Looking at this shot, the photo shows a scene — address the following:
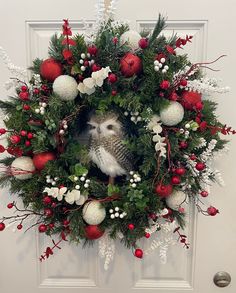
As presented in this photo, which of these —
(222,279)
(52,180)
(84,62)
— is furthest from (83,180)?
(222,279)

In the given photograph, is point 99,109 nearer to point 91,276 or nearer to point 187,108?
point 187,108

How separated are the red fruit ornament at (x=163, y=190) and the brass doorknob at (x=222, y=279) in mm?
482

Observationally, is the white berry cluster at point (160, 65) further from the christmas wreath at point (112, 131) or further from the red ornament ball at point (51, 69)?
the red ornament ball at point (51, 69)

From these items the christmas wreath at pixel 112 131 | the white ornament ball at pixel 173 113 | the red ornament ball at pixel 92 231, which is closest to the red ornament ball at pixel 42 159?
the christmas wreath at pixel 112 131

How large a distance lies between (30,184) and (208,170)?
1.62 ft

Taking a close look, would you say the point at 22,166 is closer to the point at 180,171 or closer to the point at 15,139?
the point at 15,139

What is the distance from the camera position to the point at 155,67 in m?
0.77

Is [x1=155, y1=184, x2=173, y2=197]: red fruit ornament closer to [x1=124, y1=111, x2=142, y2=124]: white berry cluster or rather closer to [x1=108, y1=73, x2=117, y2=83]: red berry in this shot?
[x1=124, y1=111, x2=142, y2=124]: white berry cluster

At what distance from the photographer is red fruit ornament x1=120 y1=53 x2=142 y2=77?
30.8 inches

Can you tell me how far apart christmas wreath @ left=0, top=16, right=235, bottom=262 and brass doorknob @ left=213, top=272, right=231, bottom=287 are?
15.1 inches

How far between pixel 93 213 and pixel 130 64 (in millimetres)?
401

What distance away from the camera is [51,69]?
813 mm

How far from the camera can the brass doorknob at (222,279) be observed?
1.12 meters

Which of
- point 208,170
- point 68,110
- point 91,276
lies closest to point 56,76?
point 68,110
